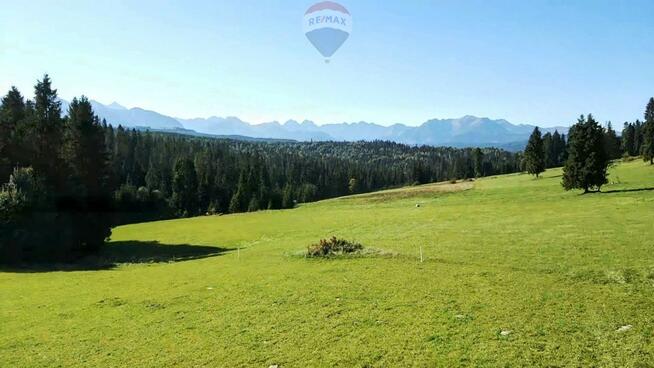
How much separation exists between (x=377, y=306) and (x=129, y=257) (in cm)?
3808

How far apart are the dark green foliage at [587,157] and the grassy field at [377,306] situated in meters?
19.1

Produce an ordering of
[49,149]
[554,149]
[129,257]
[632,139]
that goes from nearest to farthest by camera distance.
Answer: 1. [129,257]
2. [49,149]
3. [632,139]
4. [554,149]

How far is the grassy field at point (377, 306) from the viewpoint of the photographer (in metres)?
14.5

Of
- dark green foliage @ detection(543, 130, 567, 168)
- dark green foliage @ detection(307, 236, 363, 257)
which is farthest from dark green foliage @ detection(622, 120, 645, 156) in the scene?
dark green foliage @ detection(307, 236, 363, 257)

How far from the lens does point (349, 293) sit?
2220 cm

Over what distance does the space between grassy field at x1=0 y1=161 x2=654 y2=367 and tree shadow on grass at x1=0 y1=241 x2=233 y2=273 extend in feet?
9.65

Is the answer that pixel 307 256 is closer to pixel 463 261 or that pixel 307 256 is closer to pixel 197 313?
pixel 463 261

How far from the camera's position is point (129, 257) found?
4925 centimetres

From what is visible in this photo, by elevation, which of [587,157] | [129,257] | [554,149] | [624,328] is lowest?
[129,257]

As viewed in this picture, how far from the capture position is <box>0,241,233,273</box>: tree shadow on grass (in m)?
43.7

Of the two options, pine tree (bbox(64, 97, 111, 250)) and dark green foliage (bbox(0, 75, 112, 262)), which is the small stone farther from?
pine tree (bbox(64, 97, 111, 250))

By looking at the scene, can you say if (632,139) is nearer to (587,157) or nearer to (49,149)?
(587,157)

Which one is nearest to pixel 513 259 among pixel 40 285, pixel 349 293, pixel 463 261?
pixel 463 261

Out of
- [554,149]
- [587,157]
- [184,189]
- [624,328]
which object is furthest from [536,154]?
[184,189]
